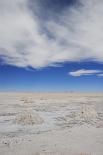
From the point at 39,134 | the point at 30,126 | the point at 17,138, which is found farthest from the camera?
the point at 30,126

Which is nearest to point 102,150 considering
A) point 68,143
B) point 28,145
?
point 68,143

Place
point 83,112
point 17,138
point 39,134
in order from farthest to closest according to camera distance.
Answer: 1. point 83,112
2. point 39,134
3. point 17,138

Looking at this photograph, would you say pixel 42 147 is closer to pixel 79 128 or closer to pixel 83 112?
pixel 79 128

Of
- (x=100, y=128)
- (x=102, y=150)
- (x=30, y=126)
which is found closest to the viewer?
(x=102, y=150)

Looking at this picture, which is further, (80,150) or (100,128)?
(100,128)

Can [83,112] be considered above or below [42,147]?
above

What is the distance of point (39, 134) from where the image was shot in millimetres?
12711

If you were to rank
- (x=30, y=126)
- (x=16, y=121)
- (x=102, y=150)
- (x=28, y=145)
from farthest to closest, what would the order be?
(x=16, y=121), (x=30, y=126), (x=28, y=145), (x=102, y=150)

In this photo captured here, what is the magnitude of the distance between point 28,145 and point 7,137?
202 cm

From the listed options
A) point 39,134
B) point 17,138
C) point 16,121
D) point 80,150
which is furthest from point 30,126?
point 80,150

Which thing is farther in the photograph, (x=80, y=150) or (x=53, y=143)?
(x=53, y=143)

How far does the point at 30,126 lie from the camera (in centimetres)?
1516

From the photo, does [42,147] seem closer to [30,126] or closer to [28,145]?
[28,145]

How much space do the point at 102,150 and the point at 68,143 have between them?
169 cm
